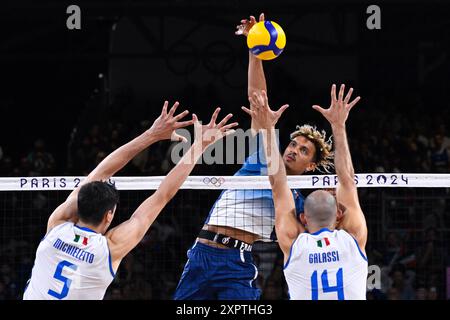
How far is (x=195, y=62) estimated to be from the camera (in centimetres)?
2128

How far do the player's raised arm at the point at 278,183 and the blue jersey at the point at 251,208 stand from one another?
1.18 m

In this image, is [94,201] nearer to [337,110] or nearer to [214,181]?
[337,110]

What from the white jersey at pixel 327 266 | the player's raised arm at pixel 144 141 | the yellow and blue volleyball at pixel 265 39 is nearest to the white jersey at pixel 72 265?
the player's raised arm at pixel 144 141

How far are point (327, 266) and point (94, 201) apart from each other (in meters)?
1.78

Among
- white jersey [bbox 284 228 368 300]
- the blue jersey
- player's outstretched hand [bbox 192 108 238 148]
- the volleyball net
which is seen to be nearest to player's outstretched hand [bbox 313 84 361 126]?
player's outstretched hand [bbox 192 108 238 148]

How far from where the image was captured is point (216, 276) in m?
8.51

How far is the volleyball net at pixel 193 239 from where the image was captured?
1402cm

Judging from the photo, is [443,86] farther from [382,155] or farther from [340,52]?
[382,155]

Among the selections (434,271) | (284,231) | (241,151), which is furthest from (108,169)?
(434,271)

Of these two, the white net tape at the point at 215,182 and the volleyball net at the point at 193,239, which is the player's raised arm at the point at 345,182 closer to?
the white net tape at the point at 215,182

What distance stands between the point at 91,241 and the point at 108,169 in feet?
2.94

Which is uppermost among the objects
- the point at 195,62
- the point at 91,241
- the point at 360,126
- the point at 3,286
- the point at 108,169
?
the point at 195,62

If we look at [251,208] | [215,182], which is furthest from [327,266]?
[215,182]
